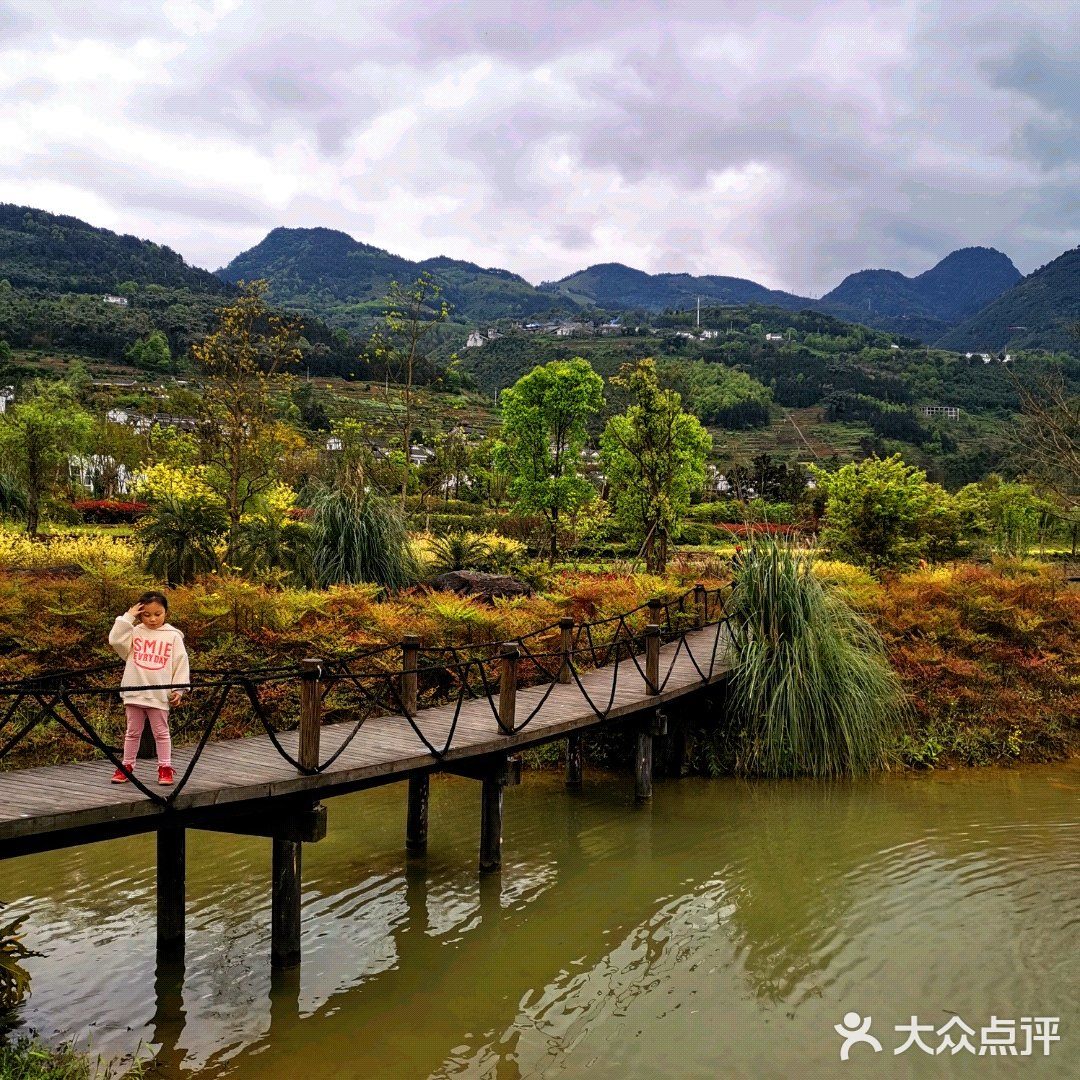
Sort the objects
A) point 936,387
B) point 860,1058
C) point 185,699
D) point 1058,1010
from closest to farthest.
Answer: point 860,1058
point 1058,1010
point 185,699
point 936,387

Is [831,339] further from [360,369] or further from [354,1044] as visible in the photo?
[354,1044]

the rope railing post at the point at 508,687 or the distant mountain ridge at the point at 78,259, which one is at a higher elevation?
the distant mountain ridge at the point at 78,259

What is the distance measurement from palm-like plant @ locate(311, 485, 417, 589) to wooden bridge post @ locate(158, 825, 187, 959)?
31.3ft

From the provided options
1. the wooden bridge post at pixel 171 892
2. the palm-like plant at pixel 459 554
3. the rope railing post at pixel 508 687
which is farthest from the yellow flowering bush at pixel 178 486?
the wooden bridge post at pixel 171 892

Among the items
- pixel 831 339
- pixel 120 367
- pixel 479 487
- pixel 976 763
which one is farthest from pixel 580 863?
pixel 831 339

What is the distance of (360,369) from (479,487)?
193 ft

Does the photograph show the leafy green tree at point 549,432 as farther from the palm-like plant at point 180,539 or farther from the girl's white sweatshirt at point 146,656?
the girl's white sweatshirt at point 146,656

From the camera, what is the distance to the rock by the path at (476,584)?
17109 millimetres

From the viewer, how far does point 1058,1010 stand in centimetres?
695

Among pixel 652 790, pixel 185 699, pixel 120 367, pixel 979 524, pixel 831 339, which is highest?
pixel 831 339

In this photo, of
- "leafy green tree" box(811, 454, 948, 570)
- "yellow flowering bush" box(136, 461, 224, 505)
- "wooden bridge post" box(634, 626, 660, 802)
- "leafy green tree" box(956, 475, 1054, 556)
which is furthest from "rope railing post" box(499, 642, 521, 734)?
"leafy green tree" box(956, 475, 1054, 556)

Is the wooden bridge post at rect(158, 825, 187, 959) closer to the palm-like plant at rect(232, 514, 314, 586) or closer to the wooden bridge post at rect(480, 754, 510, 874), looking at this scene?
the wooden bridge post at rect(480, 754, 510, 874)

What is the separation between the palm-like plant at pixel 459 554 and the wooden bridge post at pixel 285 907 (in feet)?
41.1

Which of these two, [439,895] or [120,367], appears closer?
[439,895]
